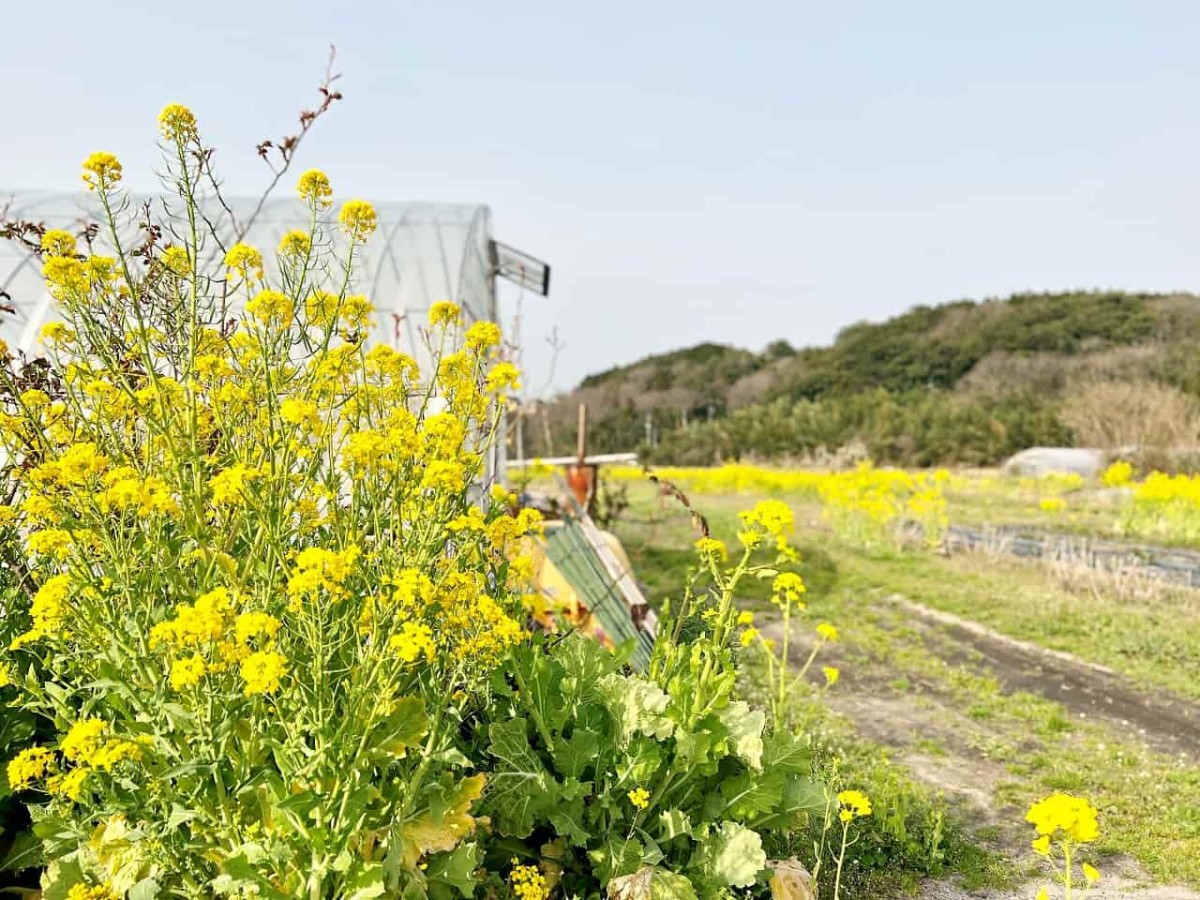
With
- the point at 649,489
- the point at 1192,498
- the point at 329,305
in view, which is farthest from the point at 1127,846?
the point at 649,489

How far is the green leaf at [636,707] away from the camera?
2.15 meters

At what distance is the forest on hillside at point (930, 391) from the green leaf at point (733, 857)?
1322 centimetres

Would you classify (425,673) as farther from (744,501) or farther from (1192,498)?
(744,501)

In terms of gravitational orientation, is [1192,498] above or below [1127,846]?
above

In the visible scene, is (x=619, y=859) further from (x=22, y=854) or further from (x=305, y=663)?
(x=22, y=854)

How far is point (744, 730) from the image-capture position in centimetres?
223

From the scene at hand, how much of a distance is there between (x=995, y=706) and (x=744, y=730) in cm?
330

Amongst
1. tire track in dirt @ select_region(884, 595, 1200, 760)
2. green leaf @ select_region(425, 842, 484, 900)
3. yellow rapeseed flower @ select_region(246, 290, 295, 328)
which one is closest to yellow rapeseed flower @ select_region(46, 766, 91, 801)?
green leaf @ select_region(425, 842, 484, 900)

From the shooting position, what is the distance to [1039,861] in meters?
3.07

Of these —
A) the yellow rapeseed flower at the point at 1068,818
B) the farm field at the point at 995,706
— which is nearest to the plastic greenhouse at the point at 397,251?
the farm field at the point at 995,706

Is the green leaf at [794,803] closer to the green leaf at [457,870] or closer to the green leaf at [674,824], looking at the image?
the green leaf at [674,824]

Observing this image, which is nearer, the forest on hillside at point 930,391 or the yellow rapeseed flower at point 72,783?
the yellow rapeseed flower at point 72,783

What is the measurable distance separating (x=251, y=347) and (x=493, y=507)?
68 cm

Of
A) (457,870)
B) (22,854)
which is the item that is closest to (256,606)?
(457,870)
